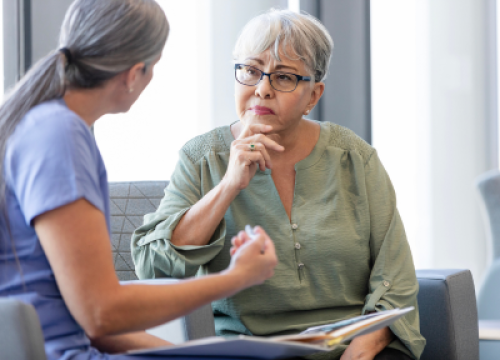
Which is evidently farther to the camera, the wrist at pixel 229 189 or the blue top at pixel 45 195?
the wrist at pixel 229 189

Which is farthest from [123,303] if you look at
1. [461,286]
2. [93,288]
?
[461,286]

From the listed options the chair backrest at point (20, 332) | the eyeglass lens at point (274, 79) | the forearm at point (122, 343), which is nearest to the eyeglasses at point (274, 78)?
the eyeglass lens at point (274, 79)

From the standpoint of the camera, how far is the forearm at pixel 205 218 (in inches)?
57.2

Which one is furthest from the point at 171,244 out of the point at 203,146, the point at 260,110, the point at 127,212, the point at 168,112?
the point at 168,112

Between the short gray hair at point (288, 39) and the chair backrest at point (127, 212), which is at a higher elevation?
the short gray hair at point (288, 39)

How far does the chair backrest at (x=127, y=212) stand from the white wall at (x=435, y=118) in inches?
53.8

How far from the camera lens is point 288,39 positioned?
5.17ft

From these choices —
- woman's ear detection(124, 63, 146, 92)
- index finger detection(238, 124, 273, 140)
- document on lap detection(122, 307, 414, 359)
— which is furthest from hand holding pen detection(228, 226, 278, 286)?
index finger detection(238, 124, 273, 140)

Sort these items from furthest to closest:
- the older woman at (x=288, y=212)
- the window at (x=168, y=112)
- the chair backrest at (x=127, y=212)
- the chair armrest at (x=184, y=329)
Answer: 1. the window at (x=168, y=112)
2. the chair backrest at (x=127, y=212)
3. the older woman at (x=288, y=212)
4. the chair armrest at (x=184, y=329)

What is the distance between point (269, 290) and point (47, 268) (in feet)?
2.34

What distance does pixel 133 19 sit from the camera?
0.99 metres

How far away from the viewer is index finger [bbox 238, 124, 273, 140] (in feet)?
5.12

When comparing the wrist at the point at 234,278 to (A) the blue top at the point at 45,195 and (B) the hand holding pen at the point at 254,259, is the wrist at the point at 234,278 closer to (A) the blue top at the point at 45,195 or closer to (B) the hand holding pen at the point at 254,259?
(B) the hand holding pen at the point at 254,259

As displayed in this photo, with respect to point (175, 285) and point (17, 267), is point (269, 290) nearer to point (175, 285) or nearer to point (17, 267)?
point (175, 285)
